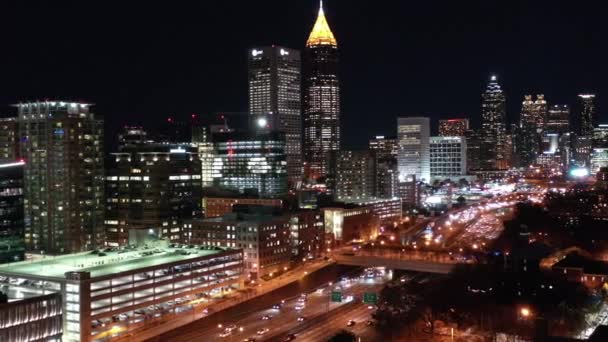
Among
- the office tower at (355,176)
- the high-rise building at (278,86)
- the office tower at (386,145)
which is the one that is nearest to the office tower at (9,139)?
the office tower at (355,176)

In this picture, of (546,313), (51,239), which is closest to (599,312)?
(546,313)

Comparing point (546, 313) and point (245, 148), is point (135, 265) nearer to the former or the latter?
point (546, 313)

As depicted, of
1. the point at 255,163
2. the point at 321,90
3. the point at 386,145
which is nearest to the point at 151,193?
the point at 255,163

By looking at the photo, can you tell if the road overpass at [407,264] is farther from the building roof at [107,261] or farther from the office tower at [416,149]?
the office tower at [416,149]

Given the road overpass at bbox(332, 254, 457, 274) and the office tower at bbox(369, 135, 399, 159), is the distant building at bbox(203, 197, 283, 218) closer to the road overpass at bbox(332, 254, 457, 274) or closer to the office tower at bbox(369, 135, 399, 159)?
the road overpass at bbox(332, 254, 457, 274)

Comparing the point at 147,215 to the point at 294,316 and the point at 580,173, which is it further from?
the point at 580,173
